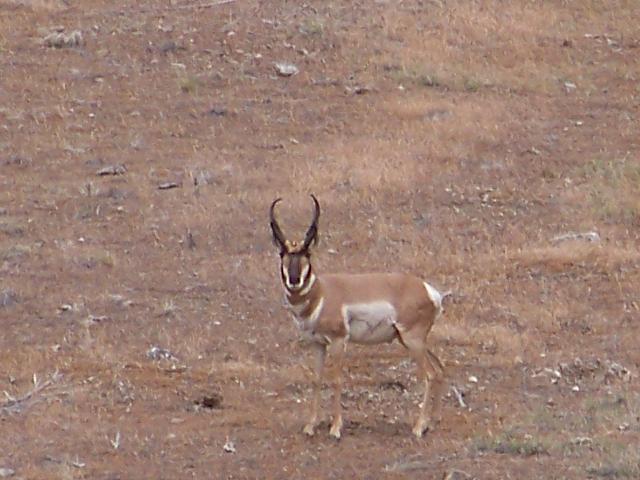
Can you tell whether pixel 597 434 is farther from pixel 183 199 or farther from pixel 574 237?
pixel 183 199

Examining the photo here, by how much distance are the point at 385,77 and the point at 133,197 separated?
4932 mm

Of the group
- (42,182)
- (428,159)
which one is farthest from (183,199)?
(428,159)

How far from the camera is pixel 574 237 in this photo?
15867mm

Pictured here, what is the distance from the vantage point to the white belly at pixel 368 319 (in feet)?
34.9

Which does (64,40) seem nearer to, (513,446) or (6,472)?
(6,472)

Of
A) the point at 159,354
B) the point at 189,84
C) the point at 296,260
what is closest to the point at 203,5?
the point at 189,84

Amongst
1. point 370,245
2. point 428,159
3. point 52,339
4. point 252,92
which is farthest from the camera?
point 252,92

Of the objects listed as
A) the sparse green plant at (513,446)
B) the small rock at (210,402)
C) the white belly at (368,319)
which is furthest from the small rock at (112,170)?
the sparse green plant at (513,446)

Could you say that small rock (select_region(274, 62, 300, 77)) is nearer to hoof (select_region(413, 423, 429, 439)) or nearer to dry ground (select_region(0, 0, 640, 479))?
dry ground (select_region(0, 0, 640, 479))

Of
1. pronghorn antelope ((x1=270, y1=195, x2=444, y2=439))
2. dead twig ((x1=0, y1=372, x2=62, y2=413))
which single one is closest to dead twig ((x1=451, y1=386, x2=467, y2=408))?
pronghorn antelope ((x1=270, y1=195, x2=444, y2=439))

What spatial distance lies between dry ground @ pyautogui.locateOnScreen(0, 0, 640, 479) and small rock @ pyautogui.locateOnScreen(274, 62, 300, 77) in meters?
0.19

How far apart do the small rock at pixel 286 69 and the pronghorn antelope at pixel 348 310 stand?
10.3 meters

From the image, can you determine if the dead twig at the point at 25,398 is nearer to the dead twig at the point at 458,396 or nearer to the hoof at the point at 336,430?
the hoof at the point at 336,430

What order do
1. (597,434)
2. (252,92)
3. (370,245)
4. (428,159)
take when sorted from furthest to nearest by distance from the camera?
(252,92) < (428,159) < (370,245) < (597,434)
